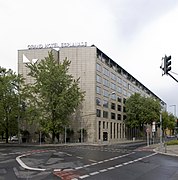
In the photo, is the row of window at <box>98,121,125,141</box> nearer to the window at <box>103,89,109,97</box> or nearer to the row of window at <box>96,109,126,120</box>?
the row of window at <box>96,109,126,120</box>

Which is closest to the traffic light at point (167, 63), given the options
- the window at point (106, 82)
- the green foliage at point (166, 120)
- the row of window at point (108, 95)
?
the row of window at point (108, 95)

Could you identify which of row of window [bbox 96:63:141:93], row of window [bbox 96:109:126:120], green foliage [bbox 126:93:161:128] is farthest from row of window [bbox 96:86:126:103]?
row of window [bbox 96:109:126:120]

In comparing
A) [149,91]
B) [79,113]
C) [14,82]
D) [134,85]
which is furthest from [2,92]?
[149,91]

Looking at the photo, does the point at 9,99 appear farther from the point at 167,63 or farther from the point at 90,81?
the point at 167,63

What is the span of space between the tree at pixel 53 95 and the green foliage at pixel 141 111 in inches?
1211

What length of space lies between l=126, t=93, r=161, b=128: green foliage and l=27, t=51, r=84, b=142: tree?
30758mm

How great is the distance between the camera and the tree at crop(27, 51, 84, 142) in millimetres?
59500

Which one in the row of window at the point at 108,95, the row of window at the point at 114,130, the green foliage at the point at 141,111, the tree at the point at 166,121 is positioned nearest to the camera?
the row of window at the point at 108,95

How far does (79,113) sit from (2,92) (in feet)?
73.4

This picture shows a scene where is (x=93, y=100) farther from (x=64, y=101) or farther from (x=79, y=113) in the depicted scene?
(x=64, y=101)

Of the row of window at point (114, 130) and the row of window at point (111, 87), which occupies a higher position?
the row of window at point (111, 87)

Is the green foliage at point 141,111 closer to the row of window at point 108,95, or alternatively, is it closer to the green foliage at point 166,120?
the row of window at point 108,95

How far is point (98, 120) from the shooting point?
79.6 m

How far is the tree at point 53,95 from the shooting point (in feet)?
195
